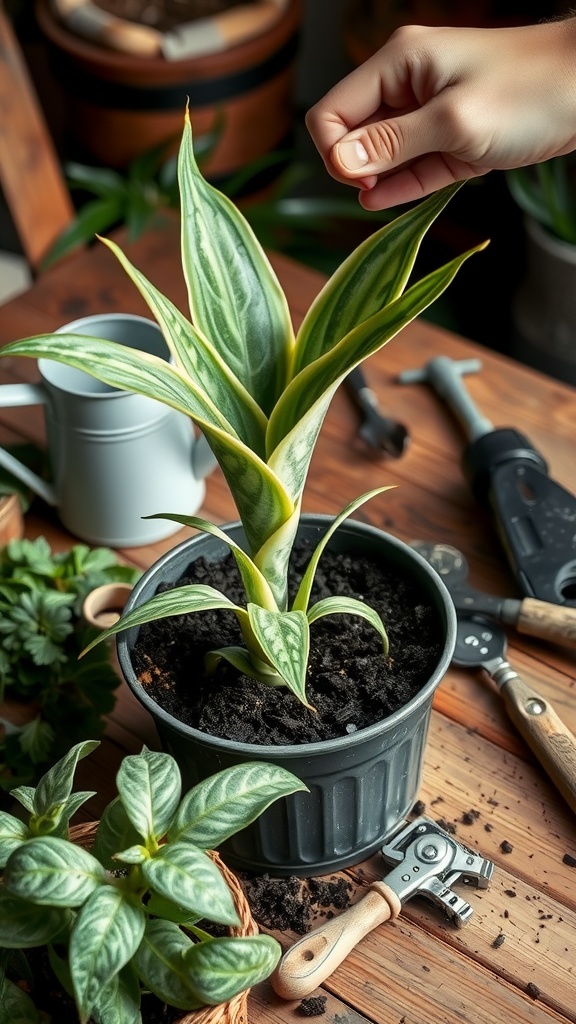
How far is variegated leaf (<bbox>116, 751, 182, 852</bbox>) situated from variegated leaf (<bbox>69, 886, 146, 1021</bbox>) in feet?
0.14

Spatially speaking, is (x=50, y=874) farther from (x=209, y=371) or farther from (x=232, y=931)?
(x=209, y=371)

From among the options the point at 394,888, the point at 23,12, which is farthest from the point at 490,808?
the point at 23,12

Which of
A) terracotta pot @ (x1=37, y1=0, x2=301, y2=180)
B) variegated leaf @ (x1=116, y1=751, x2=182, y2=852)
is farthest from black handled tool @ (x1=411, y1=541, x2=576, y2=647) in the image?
terracotta pot @ (x1=37, y1=0, x2=301, y2=180)

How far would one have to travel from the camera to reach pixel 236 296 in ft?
2.42

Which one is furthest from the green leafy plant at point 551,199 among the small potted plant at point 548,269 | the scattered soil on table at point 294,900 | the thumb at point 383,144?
the scattered soil on table at point 294,900

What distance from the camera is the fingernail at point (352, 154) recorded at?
0.70m

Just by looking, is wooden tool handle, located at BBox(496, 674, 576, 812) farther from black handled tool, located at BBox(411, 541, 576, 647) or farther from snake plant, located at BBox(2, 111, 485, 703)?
snake plant, located at BBox(2, 111, 485, 703)

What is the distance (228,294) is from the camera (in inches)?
28.9

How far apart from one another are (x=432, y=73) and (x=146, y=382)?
0.33m

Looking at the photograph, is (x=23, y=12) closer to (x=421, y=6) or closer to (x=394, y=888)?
(x=421, y=6)

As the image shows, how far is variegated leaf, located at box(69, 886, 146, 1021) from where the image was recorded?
54 cm

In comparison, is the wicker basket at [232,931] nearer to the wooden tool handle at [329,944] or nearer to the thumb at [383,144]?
the wooden tool handle at [329,944]

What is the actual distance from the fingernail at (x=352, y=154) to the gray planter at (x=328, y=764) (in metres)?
0.28

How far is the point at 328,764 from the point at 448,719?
0.23 meters
